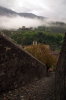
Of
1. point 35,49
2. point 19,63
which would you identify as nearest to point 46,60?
point 35,49

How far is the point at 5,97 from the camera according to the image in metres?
6.15

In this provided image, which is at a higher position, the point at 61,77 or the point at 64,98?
the point at 61,77

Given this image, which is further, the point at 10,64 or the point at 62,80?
the point at 10,64

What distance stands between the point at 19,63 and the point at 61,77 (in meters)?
2.36

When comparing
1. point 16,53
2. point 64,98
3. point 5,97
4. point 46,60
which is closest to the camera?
point 64,98

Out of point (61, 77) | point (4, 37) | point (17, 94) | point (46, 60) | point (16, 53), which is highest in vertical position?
point (4, 37)

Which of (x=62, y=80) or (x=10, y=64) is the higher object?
(x=10, y=64)

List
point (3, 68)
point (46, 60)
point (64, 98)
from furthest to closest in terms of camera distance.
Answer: point (46, 60) < point (3, 68) < point (64, 98)

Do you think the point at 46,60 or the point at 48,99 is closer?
the point at 48,99

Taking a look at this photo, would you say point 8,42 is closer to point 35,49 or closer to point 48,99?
point 48,99

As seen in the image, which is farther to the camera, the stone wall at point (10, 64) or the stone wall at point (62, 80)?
the stone wall at point (10, 64)

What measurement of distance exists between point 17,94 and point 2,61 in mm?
1245

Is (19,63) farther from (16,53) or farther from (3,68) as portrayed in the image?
(3,68)

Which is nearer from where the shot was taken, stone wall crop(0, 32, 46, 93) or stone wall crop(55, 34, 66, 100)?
stone wall crop(55, 34, 66, 100)
